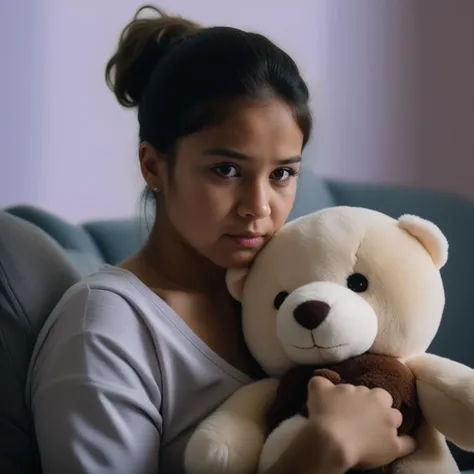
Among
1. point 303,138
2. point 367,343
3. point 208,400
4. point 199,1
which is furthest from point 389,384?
point 199,1

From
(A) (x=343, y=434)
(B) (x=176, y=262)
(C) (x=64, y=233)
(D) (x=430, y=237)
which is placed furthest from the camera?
(C) (x=64, y=233)

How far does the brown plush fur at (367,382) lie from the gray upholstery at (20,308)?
0.30 m

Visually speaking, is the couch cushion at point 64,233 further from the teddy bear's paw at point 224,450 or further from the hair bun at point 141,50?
the teddy bear's paw at point 224,450

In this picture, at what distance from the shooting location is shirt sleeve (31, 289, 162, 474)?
0.86 meters

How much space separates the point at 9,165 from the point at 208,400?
761mm

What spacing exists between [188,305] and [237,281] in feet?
0.28

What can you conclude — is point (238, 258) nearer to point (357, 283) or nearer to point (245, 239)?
point (245, 239)

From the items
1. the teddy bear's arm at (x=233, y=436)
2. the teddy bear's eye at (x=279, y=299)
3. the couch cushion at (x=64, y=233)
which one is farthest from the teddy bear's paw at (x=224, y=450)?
the couch cushion at (x=64, y=233)

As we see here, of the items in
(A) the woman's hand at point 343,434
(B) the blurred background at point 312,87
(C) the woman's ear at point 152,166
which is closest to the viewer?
(A) the woman's hand at point 343,434

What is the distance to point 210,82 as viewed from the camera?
0.95 m

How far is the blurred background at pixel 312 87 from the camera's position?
1.54 m

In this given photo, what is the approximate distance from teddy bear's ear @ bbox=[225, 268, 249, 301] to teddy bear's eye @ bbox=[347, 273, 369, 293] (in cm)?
14

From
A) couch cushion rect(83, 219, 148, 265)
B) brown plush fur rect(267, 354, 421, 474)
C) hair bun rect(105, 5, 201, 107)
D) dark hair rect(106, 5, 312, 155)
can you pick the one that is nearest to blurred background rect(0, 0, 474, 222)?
couch cushion rect(83, 219, 148, 265)

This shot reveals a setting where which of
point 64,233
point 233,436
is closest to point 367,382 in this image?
point 233,436
